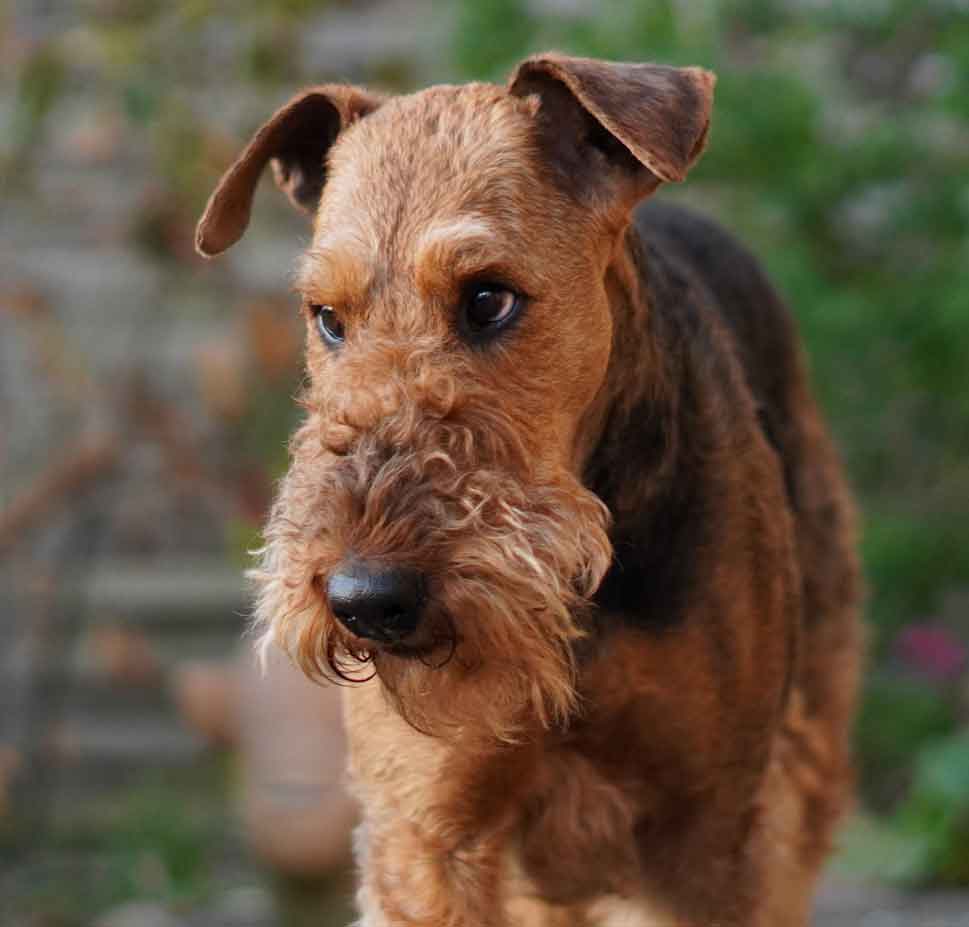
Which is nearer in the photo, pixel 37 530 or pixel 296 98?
pixel 296 98

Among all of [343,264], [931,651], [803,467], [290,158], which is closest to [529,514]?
[343,264]

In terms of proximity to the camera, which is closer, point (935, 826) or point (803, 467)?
point (803, 467)

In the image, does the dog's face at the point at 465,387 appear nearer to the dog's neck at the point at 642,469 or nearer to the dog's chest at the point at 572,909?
the dog's neck at the point at 642,469

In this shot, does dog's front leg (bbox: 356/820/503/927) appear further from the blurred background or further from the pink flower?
the pink flower

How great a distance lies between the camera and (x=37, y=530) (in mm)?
6438

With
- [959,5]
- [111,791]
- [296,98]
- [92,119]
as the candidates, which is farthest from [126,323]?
[296,98]

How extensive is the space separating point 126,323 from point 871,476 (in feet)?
8.92

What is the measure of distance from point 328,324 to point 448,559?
45cm

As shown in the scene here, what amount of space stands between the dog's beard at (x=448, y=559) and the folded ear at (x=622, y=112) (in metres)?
0.40

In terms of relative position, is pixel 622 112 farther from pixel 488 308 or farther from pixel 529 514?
pixel 529 514

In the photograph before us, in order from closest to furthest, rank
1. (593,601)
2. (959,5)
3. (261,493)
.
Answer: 1. (593,601)
2. (959,5)
3. (261,493)

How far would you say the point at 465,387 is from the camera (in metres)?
2.16

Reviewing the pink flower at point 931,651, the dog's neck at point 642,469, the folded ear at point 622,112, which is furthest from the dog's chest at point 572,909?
the pink flower at point 931,651

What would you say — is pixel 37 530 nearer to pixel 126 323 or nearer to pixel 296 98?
pixel 126 323
